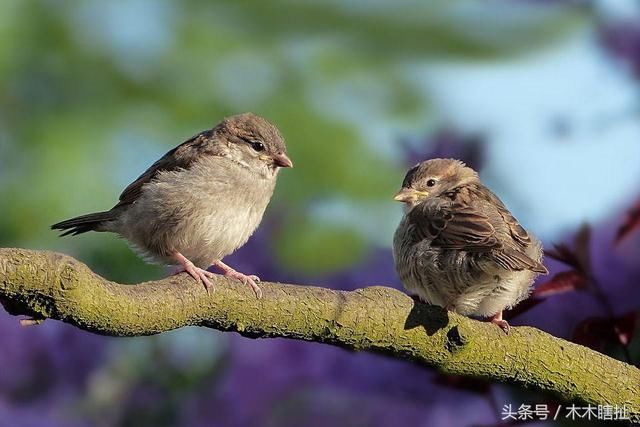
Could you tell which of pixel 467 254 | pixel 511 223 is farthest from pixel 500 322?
pixel 511 223

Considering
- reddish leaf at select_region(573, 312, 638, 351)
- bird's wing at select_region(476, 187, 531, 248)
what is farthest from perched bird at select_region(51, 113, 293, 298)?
reddish leaf at select_region(573, 312, 638, 351)

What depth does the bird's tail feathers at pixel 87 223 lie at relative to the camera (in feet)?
11.9

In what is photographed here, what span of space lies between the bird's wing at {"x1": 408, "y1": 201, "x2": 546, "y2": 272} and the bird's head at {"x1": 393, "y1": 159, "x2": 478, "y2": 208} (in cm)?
17

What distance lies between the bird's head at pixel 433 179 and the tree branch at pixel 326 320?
99 cm

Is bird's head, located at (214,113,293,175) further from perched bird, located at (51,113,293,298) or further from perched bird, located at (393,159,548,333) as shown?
perched bird, located at (393,159,548,333)

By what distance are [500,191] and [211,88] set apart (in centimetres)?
182

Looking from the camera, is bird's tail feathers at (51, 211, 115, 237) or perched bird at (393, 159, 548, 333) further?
bird's tail feathers at (51, 211, 115, 237)

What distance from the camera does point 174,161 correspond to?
11.7ft

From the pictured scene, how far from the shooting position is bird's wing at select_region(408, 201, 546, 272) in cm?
285

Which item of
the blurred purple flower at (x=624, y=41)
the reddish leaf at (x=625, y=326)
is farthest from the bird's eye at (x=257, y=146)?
the reddish leaf at (x=625, y=326)

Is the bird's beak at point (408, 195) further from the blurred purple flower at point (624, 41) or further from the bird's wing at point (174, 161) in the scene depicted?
the blurred purple flower at point (624, 41)

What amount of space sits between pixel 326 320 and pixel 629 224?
0.81 m

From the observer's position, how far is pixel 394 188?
4.70m

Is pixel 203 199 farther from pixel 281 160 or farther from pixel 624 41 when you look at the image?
pixel 624 41
